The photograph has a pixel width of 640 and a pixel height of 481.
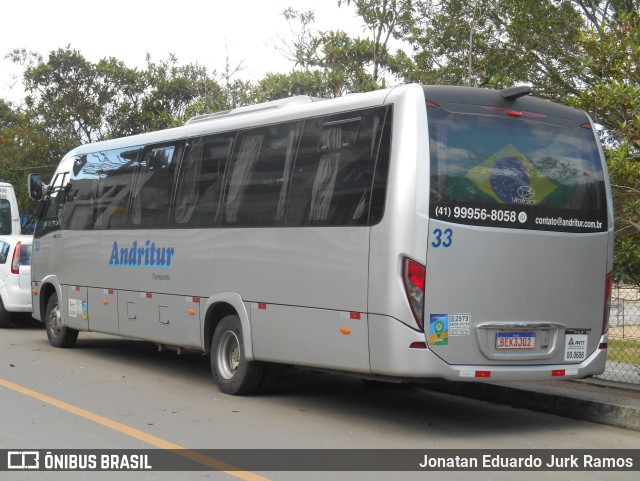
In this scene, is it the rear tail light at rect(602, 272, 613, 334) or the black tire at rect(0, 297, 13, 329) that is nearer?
the rear tail light at rect(602, 272, 613, 334)

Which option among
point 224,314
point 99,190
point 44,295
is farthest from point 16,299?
point 224,314

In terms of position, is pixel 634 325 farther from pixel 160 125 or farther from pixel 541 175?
pixel 160 125

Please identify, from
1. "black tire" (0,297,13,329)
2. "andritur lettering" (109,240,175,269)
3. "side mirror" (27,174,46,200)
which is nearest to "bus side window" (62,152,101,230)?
"andritur lettering" (109,240,175,269)

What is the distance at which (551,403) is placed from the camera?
990 centimetres

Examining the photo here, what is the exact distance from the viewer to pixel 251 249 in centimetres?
1005

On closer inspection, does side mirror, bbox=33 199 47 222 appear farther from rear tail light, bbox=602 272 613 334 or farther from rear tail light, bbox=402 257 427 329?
rear tail light, bbox=602 272 613 334

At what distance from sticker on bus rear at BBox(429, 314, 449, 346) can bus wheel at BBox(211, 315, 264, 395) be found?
2.72 meters

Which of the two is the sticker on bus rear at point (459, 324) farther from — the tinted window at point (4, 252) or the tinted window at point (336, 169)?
the tinted window at point (4, 252)

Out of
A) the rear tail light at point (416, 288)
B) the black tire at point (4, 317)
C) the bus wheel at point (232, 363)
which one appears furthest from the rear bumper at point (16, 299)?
the rear tail light at point (416, 288)

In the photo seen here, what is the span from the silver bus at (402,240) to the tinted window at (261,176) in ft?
0.07

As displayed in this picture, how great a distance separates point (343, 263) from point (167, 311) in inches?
139

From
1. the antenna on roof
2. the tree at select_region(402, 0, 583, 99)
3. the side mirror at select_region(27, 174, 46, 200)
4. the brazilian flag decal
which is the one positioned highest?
the tree at select_region(402, 0, 583, 99)

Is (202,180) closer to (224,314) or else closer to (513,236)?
(224,314)

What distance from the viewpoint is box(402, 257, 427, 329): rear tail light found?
8.09 meters
